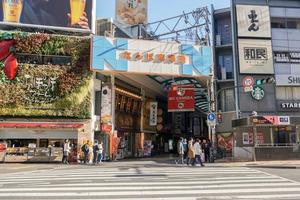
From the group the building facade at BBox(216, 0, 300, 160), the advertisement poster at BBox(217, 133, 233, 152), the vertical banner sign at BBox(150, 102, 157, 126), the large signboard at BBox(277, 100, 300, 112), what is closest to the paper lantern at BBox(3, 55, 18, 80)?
the vertical banner sign at BBox(150, 102, 157, 126)

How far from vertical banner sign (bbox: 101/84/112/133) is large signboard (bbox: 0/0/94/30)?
549cm

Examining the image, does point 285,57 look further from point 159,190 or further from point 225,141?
point 159,190

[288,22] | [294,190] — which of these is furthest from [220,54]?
[294,190]

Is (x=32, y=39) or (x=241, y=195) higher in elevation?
(x=32, y=39)

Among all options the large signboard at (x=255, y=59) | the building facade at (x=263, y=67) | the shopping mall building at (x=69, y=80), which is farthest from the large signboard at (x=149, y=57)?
the building facade at (x=263, y=67)

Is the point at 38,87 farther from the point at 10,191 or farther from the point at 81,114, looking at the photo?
the point at 10,191

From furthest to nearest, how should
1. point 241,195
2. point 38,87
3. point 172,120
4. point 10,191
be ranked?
point 172,120 < point 38,87 < point 10,191 < point 241,195

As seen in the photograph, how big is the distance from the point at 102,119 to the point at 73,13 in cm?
901

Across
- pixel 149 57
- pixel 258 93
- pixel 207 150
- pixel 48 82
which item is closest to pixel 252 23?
pixel 258 93

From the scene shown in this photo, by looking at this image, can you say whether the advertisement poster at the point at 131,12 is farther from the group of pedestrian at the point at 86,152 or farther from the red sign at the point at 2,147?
the red sign at the point at 2,147

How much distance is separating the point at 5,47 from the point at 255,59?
20.8 meters

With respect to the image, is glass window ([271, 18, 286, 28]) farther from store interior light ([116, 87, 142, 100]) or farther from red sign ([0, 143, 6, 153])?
red sign ([0, 143, 6, 153])

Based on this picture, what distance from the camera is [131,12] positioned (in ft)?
124

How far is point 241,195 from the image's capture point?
11.4 m
